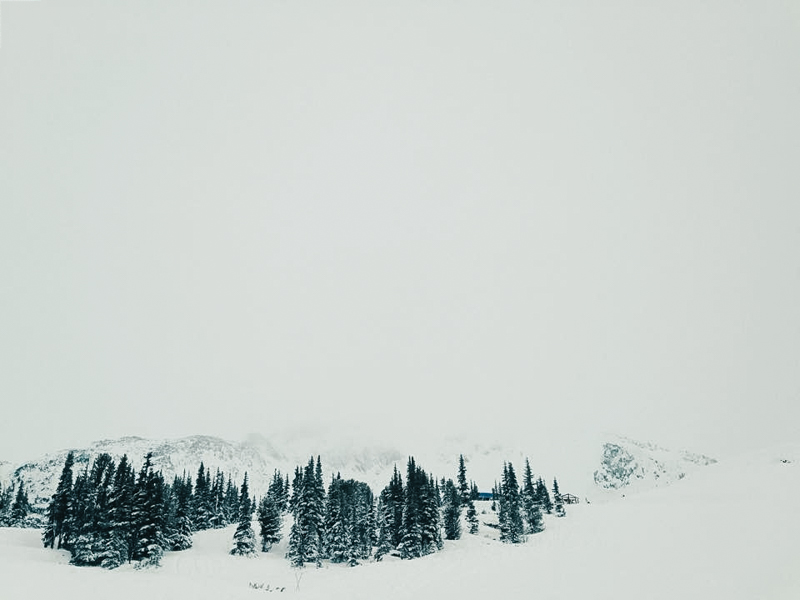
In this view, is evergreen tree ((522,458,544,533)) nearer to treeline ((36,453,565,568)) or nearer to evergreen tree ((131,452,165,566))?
treeline ((36,453,565,568))

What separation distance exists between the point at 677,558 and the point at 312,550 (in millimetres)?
50402

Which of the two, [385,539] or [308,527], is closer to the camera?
[308,527]

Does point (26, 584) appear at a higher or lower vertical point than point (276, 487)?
lower

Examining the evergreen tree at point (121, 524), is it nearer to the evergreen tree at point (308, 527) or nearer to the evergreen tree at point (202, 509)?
the evergreen tree at point (308, 527)

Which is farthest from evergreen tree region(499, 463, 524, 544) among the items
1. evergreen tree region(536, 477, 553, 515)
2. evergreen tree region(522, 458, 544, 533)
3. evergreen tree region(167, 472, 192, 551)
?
evergreen tree region(167, 472, 192, 551)

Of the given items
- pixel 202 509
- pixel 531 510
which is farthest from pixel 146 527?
pixel 531 510

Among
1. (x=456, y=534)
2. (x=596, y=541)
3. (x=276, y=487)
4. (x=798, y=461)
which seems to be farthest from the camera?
(x=276, y=487)

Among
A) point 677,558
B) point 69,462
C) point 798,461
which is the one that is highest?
point 69,462

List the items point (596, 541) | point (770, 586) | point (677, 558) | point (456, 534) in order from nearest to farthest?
point (770, 586), point (677, 558), point (596, 541), point (456, 534)

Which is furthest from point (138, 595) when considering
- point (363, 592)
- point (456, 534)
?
point (456, 534)

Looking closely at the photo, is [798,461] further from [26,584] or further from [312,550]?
[26,584]

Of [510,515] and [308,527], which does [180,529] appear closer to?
[308,527]

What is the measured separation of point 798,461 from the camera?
53.9 m

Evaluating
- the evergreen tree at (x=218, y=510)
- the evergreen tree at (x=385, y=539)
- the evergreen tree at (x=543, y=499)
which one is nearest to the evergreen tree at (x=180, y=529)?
the evergreen tree at (x=218, y=510)
